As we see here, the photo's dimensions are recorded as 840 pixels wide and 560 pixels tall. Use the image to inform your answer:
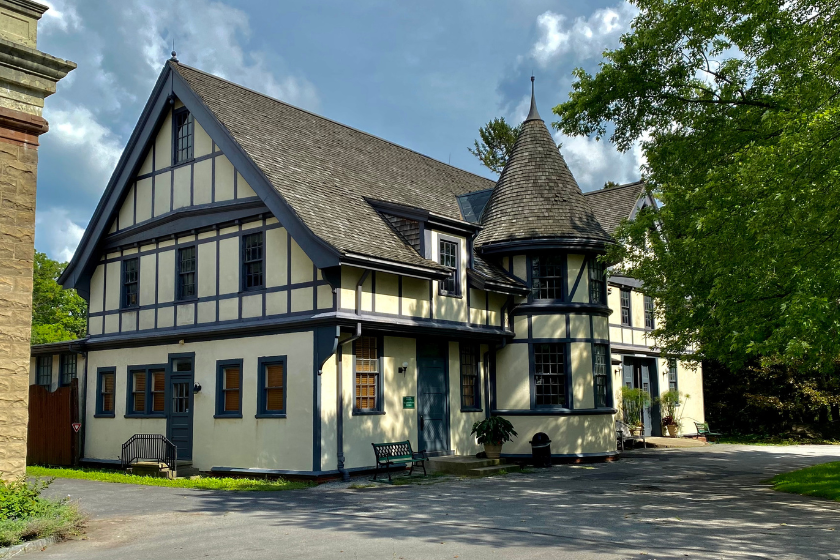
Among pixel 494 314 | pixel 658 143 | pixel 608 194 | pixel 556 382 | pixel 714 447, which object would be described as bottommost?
pixel 714 447

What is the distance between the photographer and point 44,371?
27.5 m

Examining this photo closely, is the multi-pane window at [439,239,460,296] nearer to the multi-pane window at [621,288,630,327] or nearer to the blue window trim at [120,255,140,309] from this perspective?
the blue window trim at [120,255,140,309]

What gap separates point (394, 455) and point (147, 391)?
800 centimetres

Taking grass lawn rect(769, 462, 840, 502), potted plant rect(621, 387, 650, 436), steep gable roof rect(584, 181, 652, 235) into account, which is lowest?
grass lawn rect(769, 462, 840, 502)

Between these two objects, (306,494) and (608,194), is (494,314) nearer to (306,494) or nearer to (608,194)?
(306,494)

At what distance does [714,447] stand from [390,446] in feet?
55.4

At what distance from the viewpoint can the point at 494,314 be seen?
2356cm

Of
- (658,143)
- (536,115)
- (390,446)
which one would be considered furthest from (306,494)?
(536,115)

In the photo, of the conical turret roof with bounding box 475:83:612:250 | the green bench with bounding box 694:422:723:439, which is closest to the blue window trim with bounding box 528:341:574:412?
the conical turret roof with bounding box 475:83:612:250

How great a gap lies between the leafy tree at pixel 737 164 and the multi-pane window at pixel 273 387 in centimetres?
905

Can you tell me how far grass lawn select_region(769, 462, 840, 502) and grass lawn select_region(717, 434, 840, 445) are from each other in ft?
48.0

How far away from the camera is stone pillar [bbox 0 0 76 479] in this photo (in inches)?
444

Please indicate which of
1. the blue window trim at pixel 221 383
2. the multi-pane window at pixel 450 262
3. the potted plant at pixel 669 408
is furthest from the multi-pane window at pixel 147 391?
the potted plant at pixel 669 408

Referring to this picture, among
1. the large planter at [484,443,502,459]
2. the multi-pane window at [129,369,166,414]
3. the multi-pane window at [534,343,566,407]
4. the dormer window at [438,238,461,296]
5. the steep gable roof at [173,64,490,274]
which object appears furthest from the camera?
the multi-pane window at [534,343,566,407]
